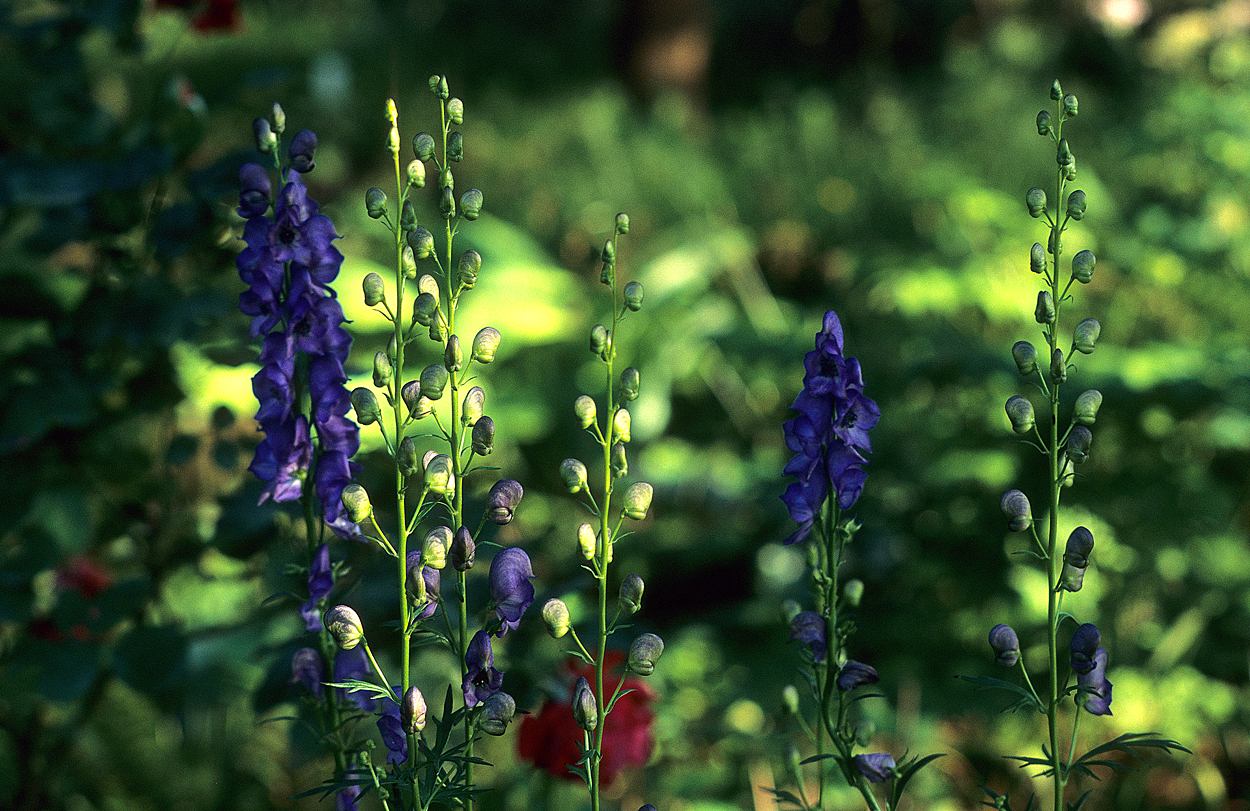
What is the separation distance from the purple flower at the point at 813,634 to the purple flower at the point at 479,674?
29cm

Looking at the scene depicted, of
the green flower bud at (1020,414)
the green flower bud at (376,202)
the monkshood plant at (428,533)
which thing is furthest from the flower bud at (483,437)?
the green flower bud at (1020,414)

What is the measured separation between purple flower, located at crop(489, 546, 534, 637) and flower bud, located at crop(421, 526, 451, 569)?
88 millimetres

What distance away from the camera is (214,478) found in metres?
3.68

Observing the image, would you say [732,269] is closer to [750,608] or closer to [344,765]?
[750,608]

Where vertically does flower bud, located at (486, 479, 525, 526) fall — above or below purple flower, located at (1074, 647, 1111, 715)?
above

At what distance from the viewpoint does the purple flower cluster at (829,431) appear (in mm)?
940

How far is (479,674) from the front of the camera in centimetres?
93

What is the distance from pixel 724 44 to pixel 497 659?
30.5 feet

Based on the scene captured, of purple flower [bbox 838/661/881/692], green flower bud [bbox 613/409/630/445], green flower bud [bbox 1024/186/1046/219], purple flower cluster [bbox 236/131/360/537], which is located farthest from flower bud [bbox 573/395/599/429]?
green flower bud [bbox 1024/186/1046/219]

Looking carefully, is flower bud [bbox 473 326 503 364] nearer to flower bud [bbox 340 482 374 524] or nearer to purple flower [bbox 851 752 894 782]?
flower bud [bbox 340 482 374 524]

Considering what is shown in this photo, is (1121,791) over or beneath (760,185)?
beneath

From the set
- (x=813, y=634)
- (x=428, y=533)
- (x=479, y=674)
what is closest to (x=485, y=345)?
(x=428, y=533)

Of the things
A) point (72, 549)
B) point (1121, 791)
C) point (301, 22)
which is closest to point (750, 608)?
point (1121, 791)

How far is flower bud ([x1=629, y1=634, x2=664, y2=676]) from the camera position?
90 cm
